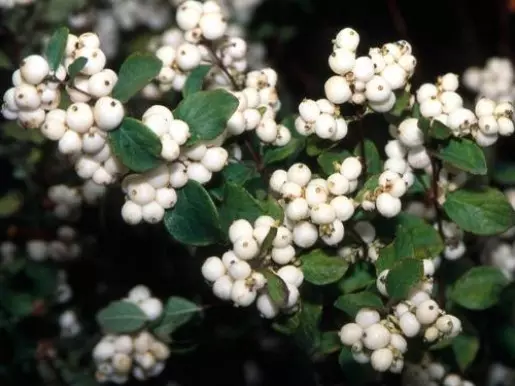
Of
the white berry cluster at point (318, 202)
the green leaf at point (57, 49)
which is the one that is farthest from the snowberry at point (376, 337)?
the green leaf at point (57, 49)

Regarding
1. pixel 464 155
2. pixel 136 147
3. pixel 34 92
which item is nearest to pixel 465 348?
pixel 464 155

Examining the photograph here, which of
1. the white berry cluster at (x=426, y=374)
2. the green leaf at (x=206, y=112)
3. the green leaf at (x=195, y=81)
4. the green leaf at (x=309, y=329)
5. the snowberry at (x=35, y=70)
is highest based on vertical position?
the snowberry at (x=35, y=70)

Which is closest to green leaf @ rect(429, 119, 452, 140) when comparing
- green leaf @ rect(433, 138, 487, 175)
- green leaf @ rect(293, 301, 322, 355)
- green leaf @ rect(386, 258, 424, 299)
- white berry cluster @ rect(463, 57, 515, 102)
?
green leaf @ rect(433, 138, 487, 175)

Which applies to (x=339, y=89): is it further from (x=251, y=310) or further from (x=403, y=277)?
(x=251, y=310)

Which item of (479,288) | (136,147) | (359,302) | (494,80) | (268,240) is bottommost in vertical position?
(494,80)

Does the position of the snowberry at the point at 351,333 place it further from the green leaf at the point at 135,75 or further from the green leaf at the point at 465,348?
the green leaf at the point at 135,75

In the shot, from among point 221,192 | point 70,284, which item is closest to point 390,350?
point 221,192
